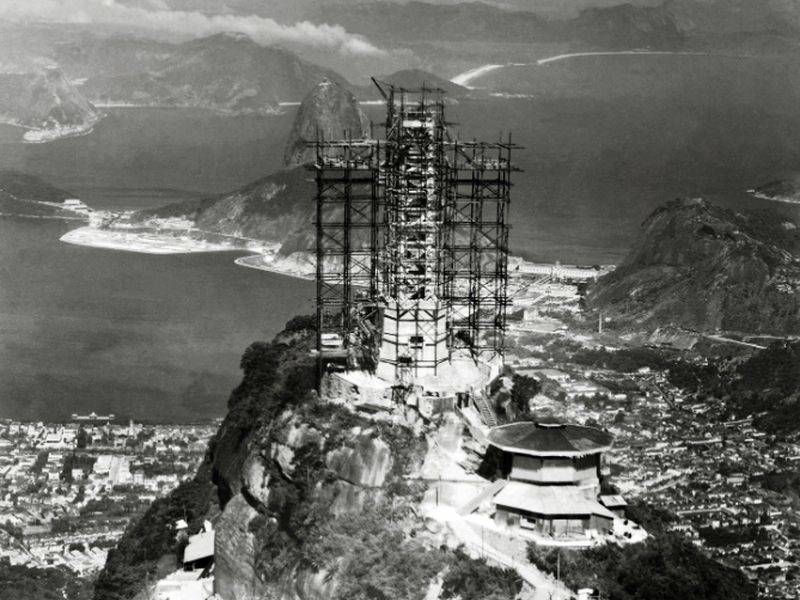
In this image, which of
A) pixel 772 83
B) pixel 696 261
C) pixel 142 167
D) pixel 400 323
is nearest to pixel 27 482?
pixel 400 323

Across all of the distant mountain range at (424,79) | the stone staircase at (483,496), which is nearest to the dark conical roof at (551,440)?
the stone staircase at (483,496)

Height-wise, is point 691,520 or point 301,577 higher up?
point 301,577

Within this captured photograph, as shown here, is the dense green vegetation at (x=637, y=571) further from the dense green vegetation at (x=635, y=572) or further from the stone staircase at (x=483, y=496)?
the stone staircase at (x=483, y=496)

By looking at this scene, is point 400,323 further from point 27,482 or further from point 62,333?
point 62,333

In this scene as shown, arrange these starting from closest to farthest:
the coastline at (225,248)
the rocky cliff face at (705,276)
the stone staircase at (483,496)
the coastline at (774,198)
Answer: the stone staircase at (483,496) < the rocky cliff face at (705,276) < the coastline at (225,248) < the coastline at (774,198)

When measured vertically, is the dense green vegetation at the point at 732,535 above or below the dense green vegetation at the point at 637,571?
below

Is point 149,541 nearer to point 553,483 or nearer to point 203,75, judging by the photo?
point 553,483
